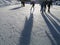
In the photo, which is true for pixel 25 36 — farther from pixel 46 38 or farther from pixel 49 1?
pixel 49 1

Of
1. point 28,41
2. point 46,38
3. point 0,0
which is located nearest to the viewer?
point 28,41

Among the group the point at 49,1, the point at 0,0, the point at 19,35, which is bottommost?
the point at 0,0

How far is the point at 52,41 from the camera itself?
871 centimetres

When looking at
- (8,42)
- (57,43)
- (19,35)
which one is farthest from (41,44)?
(19,35)

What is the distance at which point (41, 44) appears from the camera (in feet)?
26.3

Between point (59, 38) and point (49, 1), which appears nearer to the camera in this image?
point (59, 38)

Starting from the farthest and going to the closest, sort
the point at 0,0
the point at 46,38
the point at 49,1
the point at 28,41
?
1. the point at 0,0
2. the point at 49,1
3. the point at 46,38
4. the point at 28,41

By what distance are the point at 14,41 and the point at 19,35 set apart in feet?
4.40

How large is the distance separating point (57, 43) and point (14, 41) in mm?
1613

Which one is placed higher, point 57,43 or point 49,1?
point 57,43

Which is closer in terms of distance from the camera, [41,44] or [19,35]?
[41,44]

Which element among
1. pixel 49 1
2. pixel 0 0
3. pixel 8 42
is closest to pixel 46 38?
pixel 8 42

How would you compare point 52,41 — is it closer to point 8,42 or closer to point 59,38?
point 59,38

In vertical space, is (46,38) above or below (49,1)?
above
